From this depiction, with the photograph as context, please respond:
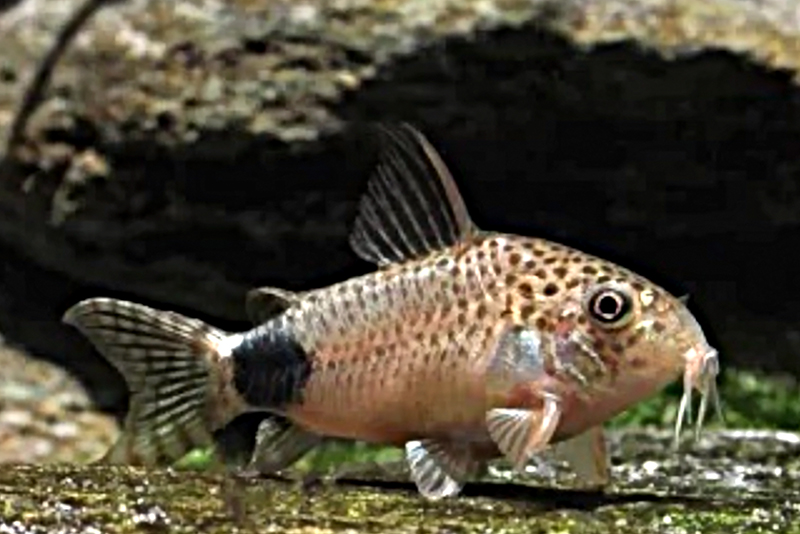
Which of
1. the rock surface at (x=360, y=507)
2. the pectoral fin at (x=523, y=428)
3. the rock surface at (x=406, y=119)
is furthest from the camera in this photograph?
the rock surface at (x=406, y=119)

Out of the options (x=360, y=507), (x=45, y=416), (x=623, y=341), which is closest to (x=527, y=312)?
(x=623, y=341)

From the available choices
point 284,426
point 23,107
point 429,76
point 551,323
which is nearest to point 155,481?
point 284,426

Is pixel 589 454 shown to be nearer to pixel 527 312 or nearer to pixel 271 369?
pixel 527 312

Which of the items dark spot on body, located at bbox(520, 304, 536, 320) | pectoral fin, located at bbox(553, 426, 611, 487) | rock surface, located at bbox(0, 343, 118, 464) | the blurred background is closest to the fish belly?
dark spot on body, located at bbox(520, 304, 536, 320)

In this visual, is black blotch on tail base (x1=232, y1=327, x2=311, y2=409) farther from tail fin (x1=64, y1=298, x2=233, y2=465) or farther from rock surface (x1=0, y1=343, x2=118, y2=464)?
rock surface (x1=0, y1=343, x2=118, y2=464)

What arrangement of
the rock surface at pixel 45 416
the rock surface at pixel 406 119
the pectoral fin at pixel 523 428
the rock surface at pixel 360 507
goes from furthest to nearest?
the rock surface at pixel 45 416 → the rock surface at pixel 406 119 → the pectoral fin at pixel 523 428 → the rock surface at pixel 360 507

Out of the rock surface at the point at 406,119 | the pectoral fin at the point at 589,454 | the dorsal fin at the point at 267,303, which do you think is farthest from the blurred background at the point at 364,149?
the dorsal fin at the point at 267,303

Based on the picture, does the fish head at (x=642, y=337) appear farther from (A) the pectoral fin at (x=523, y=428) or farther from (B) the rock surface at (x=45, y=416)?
(B) the rock surface at (x=45, y=416)

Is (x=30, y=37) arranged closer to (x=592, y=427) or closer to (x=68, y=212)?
(x=68, y=212)
